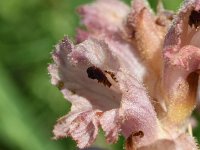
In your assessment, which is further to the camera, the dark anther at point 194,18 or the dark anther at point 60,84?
the dark anther at point 60,84

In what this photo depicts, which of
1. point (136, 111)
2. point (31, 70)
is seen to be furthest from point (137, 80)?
point (31, 70)

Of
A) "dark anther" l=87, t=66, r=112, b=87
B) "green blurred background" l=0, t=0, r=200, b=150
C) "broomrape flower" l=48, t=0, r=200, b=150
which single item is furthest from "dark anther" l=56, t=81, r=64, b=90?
"green blurred background" l=0, t=0, r=200, b=150

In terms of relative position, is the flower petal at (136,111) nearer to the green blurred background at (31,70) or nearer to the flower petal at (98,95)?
the flower petal at (98,95)

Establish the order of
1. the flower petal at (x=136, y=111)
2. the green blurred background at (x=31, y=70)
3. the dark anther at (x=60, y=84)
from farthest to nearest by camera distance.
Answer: the green blurred background at (x=31, y=70) → the dark anther at (x=60, y=84) → the flower petal at (x=136, y=111)

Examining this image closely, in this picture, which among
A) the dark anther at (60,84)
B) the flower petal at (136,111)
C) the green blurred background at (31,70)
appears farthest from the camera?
the green blurred background at (31,70)

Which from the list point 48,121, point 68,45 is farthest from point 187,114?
point 48,121

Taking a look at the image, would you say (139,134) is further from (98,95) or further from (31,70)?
(31,70)

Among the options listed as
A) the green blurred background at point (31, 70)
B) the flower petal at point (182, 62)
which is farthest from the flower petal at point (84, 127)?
the green blurred background at point (31, 70)
